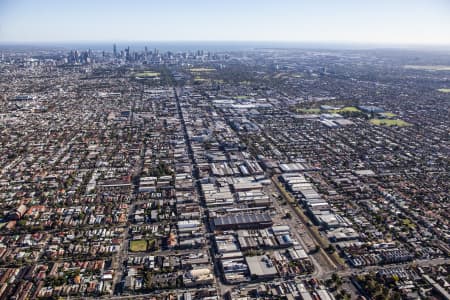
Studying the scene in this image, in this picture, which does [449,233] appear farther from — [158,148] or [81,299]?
[158,148]

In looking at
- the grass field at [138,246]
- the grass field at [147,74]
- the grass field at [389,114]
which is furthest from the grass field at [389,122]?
the grass field at [147,74]

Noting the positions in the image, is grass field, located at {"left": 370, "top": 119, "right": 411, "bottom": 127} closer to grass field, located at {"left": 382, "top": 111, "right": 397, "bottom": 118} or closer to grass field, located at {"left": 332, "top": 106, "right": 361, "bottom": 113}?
grass field, located at {"left": 382, "top": 111, "right": 397, "bottom": 118}

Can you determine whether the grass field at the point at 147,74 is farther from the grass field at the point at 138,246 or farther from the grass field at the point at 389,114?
the grass field at the point at 138,246

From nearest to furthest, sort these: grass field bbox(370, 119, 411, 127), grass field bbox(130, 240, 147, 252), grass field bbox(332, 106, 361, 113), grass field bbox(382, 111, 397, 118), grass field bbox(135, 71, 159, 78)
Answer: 1. grass field bbox(130, 240, 147, 252)
2. grass field bbox(370, 119, 411, 127)
3. grass field bbox(382, 111, 397, 118)
4. grass field bbox(332, 106, 361, 113)
5. grass field bbox(135, 71, 159, 78)

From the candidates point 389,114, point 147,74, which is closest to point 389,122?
point 389,114

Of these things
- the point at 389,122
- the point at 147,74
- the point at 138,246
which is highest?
the point at 147,74

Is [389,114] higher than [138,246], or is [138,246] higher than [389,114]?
[389,114]

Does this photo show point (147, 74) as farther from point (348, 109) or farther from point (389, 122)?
point (389, 122)

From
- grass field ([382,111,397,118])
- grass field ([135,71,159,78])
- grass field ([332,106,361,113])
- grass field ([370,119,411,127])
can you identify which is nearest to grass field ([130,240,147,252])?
grass field ([370,119,411,127])

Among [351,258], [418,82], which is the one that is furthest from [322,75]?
[351,258]
